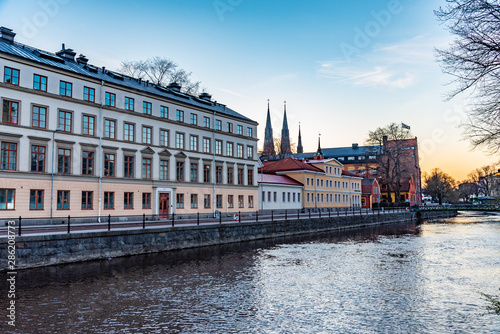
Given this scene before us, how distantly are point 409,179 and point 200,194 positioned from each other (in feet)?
266

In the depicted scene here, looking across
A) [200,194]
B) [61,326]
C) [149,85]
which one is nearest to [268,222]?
[200,194]

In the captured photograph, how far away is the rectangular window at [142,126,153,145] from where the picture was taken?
4134 centimetres

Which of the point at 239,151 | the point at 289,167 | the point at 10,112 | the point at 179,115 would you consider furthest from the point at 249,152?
the point at 10,112

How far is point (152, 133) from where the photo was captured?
42.2 metres

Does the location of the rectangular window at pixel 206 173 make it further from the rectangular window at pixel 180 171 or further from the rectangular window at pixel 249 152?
the rectangular window at pixel 249 152

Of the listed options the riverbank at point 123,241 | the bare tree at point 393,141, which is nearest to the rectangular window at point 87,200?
the riverbank at point 123,241

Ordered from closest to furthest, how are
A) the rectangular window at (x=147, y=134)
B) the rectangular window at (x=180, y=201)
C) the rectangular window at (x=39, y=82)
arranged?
the rectangular window at (x=39, y=82) → the rectangular window at (x=147, y=134) → the rectangular window at (x=180, y=201)

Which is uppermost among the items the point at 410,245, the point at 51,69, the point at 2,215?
the point at 51,69

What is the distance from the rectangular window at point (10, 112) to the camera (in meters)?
30.8

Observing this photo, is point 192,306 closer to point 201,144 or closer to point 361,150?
point 201,144

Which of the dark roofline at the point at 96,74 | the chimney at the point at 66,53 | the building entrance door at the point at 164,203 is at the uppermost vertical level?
the chimney at the point at 66,53

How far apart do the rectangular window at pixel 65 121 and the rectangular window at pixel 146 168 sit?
26.2 ft

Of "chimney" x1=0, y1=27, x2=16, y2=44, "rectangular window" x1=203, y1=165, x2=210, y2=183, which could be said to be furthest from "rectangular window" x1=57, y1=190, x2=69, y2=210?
"rectangular window" x1=203, y1=165, x2=210, y2=183

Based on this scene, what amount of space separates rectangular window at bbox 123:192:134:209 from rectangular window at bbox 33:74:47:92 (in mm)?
11284
